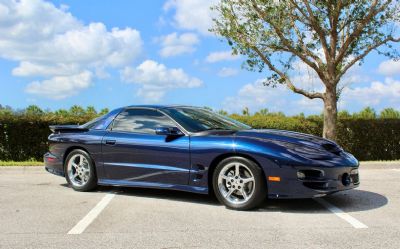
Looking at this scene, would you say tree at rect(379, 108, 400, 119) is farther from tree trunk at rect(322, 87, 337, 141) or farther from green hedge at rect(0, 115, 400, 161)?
tree trunk at rect(322, 87, 337, 141)

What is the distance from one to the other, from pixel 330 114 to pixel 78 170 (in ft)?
24.2

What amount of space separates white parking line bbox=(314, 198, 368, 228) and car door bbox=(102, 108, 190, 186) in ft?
6.42

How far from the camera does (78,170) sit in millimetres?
8266

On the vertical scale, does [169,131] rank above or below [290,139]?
above

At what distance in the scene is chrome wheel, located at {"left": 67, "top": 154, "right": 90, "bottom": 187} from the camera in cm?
817

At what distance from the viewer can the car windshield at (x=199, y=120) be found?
7318 millimetres

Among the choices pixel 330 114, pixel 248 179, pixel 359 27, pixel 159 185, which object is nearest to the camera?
pixel 248 179

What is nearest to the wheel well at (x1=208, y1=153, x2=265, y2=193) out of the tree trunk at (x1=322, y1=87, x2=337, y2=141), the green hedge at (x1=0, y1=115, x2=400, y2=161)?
the green hedge at (x1=0, y1=115, x2=400, y2=161)

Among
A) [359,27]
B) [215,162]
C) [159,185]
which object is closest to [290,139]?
[215,162]

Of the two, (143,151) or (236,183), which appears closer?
(236,183)

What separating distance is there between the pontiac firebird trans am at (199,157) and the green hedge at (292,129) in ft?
15.8

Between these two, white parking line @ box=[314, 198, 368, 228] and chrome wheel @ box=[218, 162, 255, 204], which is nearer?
white parking line @ box=[314, 198, 368, 228]

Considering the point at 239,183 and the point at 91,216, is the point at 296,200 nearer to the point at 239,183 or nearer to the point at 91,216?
the point at 239,183

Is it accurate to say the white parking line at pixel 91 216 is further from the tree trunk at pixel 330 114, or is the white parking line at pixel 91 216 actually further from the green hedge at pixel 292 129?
the tree trunk at pixel 330 114
